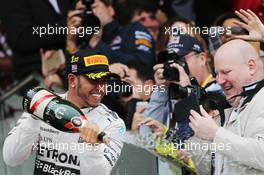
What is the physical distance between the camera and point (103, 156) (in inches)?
185

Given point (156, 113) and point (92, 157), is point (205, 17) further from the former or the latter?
point (92, 157)

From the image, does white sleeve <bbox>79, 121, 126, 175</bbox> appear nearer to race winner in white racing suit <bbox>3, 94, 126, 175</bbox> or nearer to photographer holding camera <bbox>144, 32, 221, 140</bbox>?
race winner in white racing suit <bbox>3, 94, 126, 175</bbox>

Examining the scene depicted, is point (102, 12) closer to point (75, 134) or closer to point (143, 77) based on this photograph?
point (143, 77)

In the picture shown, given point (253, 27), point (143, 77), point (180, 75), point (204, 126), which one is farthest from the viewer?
point (143, 77)

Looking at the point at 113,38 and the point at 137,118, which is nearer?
the point at 137,118

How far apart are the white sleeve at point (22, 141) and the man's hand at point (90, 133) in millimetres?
445

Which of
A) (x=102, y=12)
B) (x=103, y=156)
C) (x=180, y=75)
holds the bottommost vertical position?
(x=103, y=156)

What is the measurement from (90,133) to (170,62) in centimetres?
124

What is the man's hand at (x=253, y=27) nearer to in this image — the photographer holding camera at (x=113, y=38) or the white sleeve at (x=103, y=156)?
the white sleeve at (x=103, y=156)

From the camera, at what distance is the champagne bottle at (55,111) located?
4.51 metres

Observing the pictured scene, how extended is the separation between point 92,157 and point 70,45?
6.90 ft

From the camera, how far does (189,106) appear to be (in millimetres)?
Answer: 4949

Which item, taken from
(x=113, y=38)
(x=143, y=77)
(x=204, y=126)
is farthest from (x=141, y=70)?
(x=204, y=126)

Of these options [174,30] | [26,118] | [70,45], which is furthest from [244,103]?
[70,45]
